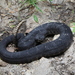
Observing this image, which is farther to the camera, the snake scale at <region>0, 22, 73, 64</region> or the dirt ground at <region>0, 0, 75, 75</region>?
the dirt ground at <region>0, 0, 75, 75</region>

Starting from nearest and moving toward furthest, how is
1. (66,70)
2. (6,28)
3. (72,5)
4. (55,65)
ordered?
(66,70) < (55,65) < (6,28) < (72,5)

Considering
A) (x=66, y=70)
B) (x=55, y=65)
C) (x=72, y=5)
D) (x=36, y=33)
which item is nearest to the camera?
(x=66, y=70)

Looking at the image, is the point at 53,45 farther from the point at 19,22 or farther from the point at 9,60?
the point at 19,22

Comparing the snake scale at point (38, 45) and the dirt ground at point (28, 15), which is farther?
the dirt ground at point (28, 15)

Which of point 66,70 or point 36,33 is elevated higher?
point 66,70

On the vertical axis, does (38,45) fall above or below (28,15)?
above

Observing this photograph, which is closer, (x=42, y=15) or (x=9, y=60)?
(x=9, y=60)

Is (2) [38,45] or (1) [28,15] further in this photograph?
(1) [28,15]

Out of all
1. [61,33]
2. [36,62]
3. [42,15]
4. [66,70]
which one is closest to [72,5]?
[42,15]
